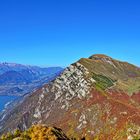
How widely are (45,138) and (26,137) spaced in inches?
256

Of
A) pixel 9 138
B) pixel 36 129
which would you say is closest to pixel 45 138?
pixel 36 129

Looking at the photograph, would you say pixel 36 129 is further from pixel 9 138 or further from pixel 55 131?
pixel 9 138

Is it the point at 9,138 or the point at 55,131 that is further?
the point at 9,138

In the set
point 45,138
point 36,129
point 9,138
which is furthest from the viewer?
point 9,138

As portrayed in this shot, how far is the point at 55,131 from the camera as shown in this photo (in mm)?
91812

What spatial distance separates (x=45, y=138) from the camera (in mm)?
85438

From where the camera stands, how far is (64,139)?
91.9m

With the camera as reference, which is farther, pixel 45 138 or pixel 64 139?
pixel 64 139

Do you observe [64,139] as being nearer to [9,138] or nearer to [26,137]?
[26,137]

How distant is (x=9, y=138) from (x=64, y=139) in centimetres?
1587

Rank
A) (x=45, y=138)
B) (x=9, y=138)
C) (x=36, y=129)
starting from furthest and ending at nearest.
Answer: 1. (x=9, y=138)
2. (x=36, y=129)
3. (x=45, y=138)

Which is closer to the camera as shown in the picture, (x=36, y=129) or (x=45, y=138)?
(x=45, y=138)

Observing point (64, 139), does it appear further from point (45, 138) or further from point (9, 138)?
point (9, 138)

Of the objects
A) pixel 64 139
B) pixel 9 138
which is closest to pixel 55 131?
pixel 64 139
